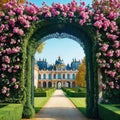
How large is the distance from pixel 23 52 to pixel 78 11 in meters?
3.25

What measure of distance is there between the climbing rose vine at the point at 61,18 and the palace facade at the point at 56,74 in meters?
103

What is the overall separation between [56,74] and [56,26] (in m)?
107

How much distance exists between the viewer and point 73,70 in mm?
121875

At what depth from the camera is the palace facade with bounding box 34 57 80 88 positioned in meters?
119

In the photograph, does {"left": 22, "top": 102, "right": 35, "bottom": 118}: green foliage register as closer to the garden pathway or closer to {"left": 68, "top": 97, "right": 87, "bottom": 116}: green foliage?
the garden pathway

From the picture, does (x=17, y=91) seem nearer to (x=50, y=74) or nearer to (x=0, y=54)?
(x=0, y=54)

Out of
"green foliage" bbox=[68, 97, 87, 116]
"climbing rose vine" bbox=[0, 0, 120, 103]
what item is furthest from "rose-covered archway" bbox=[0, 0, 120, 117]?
"green foliage" bbox=[68, 97, 87, 116]

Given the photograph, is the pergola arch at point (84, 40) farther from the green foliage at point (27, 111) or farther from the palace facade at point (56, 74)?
the palace facade at point (56, 74)

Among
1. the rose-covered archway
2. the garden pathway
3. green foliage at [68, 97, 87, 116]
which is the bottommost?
the garden pathway

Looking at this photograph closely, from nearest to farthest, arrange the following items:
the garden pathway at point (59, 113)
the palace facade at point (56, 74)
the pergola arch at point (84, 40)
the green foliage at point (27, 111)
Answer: the garden pathway at point (59, 113)
the green foliage at point (27, 111)
the pergola arch at point (84, 40)
the palace facade at point (56, 74)

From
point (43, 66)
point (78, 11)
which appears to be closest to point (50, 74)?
point (43, 66)

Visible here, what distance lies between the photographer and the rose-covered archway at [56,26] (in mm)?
13820

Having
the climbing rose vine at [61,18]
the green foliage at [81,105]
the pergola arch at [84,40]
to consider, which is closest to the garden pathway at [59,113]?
the green foliage at [81,105]

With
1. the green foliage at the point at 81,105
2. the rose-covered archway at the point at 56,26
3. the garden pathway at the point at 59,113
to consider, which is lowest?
the garden pathway at the point at 59,113
